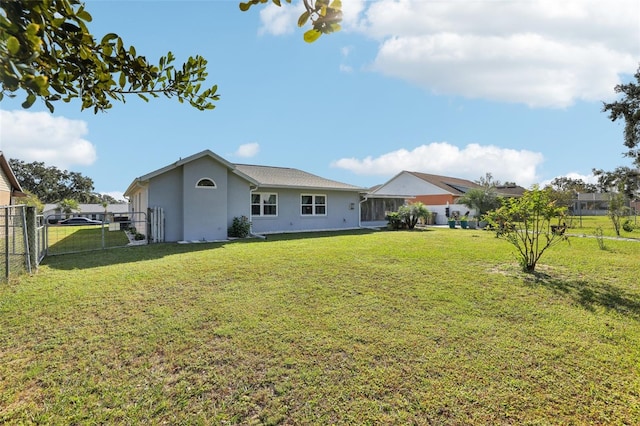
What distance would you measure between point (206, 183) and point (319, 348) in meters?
11.6

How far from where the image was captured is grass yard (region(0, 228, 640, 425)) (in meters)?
2.83

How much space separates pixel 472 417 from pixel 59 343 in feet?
15.4

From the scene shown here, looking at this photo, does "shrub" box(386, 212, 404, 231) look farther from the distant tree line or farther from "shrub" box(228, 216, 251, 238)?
the distant tree line

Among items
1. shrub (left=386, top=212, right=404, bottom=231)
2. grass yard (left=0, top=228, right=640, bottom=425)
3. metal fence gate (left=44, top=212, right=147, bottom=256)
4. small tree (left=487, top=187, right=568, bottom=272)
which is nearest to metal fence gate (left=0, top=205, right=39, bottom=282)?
grass yard (left=0, top=228, right=640, bottom=425)

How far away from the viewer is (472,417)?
271 cm

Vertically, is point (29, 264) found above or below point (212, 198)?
below

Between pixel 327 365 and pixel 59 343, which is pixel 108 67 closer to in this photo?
pixel 327 365

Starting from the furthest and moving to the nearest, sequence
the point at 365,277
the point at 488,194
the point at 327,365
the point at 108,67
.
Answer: the point at 488,194 → the point at 365,277 → the point at 327,365 → the point at 108,67

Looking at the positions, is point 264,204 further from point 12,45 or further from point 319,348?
point 12,45

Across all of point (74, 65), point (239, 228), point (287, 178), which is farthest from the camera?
point (287, 178)

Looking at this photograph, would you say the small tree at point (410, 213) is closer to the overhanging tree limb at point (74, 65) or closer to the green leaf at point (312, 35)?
the overhanging tree limb at point (74, 65)

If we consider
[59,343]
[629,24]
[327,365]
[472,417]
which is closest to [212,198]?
[59,343]

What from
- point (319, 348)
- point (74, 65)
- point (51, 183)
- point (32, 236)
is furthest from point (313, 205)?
point (51, 183)

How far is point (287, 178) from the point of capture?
19.2 metres
